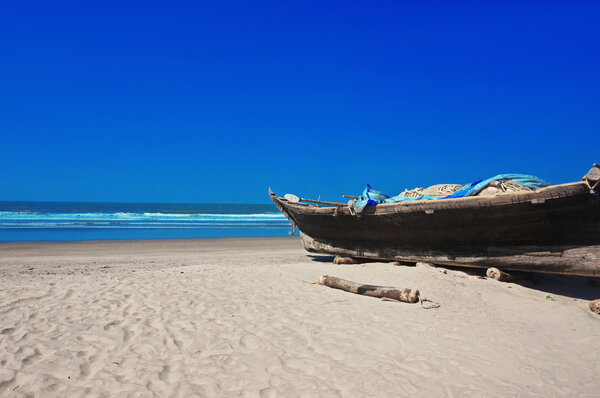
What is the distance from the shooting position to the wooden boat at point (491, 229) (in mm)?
5043

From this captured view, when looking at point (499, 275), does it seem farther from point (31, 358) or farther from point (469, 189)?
point (31, 358)

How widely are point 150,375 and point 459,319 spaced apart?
366 centimetres

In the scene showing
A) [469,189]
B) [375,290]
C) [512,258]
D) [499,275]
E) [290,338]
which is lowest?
[290,338]

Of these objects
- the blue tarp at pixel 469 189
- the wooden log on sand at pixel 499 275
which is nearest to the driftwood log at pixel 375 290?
the wooden log on sand at pixel 499 275

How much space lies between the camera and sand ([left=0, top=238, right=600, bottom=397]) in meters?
2.83

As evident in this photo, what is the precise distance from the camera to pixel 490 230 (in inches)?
236

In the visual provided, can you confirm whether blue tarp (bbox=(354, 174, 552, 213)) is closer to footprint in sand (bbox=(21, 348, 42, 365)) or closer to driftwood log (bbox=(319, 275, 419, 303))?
driftwood log (bbox=(319, 275, 419, 303))

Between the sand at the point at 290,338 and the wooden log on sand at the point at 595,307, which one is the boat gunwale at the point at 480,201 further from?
the wooden log on sand at the point at 595,307

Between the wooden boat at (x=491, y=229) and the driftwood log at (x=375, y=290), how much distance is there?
71.7 inches

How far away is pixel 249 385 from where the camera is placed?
2816 millimetres

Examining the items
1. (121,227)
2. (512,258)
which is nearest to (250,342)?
(512,258)

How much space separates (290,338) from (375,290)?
84.3 inches

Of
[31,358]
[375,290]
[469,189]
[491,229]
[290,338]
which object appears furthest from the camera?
[469,189]

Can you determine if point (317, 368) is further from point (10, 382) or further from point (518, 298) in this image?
point (518, 298)
